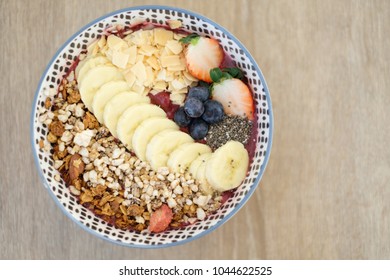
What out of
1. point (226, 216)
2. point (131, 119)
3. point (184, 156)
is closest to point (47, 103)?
point (131, 119)

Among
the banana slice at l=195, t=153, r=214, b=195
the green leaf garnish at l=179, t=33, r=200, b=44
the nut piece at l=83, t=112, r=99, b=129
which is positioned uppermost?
the green leaf garnish at l=179, t=33, r=200, b=44

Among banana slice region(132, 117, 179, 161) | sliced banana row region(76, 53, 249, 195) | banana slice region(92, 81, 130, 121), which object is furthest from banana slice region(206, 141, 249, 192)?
banana slice region(92, 81, 130, 121)

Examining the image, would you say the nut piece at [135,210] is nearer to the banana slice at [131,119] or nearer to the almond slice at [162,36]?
the banana slice at [131,119]

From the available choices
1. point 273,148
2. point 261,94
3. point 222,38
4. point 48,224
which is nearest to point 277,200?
point 273,148

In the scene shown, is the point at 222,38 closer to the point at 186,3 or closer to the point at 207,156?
the point at 186,3

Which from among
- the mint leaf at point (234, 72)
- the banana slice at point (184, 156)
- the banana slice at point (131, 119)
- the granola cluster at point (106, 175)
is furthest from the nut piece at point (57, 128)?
Result: the mint leaf at point (234, 72)

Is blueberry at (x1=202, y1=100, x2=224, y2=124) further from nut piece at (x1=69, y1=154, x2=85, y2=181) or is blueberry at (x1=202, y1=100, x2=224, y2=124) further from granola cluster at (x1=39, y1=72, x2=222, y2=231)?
nut piece at (x1=69, y1=154, x2=85, y2=181)
